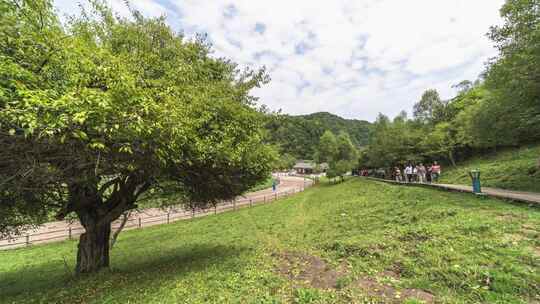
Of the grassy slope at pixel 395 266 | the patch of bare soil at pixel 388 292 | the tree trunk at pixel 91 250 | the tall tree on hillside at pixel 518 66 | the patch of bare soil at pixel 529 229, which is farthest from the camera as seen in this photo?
the tall tree on hillside at pixel 518 66

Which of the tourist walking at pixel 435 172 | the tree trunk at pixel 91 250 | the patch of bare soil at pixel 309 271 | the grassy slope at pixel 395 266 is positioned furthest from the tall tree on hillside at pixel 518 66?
the tree trunk at pixel 91 250

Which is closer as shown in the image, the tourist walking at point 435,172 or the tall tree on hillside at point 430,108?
the tourist walking at point 435,172

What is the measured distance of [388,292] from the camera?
13.7 ft

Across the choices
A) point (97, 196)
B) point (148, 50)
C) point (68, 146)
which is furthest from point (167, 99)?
point (97, 196)

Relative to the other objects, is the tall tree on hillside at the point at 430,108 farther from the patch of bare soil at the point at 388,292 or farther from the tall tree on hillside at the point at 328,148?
the patch of bare soil at the point at 388,292

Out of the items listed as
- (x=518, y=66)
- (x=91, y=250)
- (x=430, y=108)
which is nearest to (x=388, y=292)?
(x=91, y=250)

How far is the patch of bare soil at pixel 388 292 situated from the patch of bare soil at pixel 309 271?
62 centimetres

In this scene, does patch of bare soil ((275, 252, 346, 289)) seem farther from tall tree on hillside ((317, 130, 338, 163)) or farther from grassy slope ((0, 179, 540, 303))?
tall tree on hillside ((317, 130, 338, 163))

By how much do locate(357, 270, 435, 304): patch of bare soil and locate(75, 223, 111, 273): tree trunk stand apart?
25.9 ft

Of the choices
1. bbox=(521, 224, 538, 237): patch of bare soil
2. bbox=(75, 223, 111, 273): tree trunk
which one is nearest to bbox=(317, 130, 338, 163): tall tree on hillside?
bbox=(521, 224, 538, 237): patch of bare soil

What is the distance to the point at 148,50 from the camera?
5922 millimetres

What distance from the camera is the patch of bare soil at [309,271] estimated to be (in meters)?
4.95

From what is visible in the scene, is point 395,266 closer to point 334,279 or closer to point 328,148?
point 334,279

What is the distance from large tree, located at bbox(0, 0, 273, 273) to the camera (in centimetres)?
303
